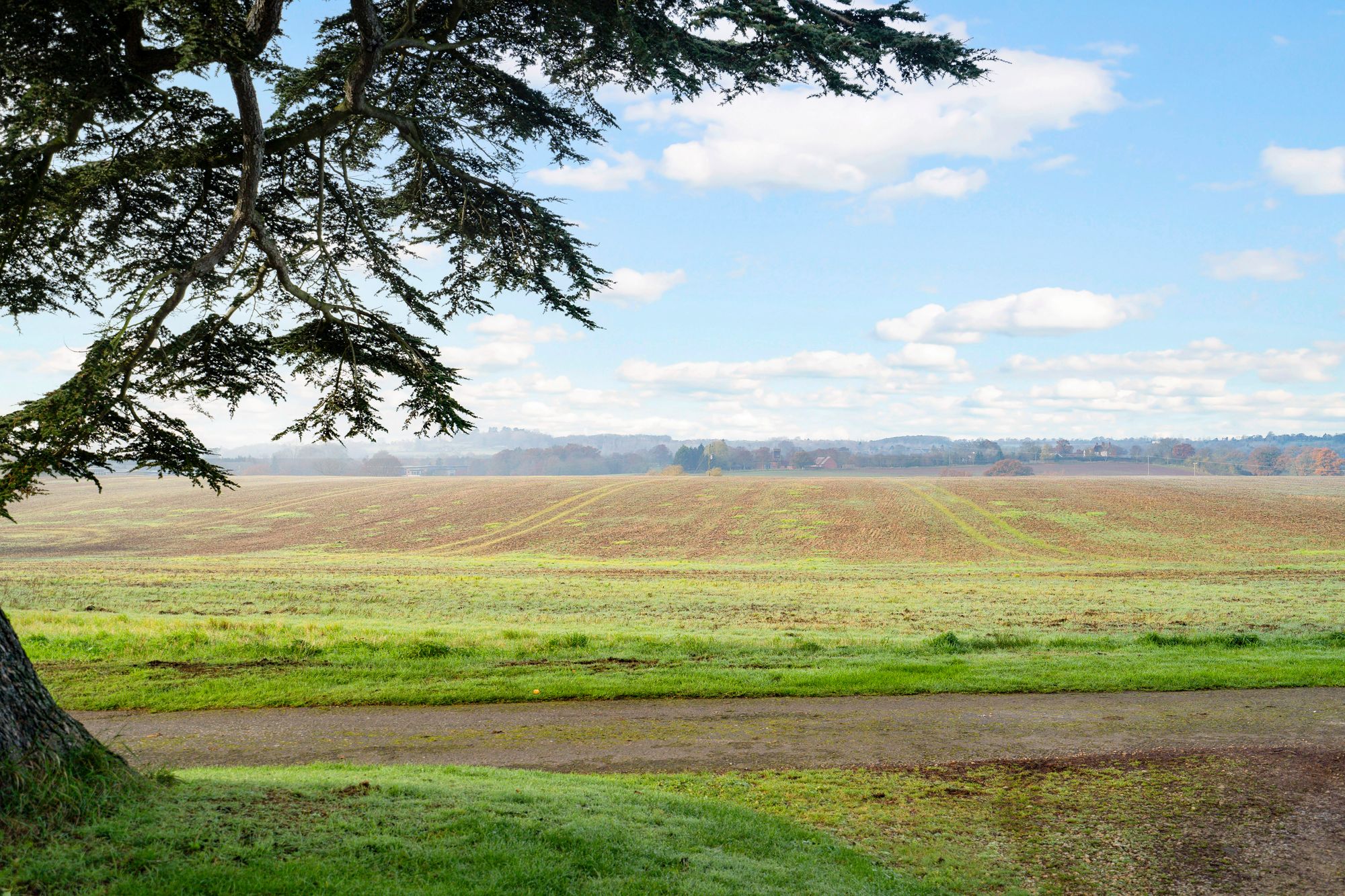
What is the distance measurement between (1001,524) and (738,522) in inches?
730

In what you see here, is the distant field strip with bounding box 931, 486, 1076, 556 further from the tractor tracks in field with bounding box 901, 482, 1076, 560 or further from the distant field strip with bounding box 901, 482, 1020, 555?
the distant field strip with bounding box 901, 482, 1020, 555

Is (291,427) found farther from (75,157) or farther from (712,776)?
(712,776)

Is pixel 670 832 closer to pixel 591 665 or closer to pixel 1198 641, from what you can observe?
pixel 591 665

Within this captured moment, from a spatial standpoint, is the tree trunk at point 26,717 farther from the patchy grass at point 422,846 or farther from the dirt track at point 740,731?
the dirt track at point 740,731

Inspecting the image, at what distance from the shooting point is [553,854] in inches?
224

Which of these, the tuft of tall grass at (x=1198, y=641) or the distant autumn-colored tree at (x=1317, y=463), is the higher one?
the distant autumn-colored tree at (x=1317, y=463)

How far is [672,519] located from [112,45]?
177ft

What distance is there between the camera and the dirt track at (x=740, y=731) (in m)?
9.46

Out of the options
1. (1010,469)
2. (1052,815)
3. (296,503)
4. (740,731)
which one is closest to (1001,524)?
(740,731)

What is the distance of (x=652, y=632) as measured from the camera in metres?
19.6

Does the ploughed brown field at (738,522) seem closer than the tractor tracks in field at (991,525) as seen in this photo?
No

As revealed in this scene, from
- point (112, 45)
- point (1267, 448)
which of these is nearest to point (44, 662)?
point (112, 45)

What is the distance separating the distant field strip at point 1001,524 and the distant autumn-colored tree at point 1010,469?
58558 mm

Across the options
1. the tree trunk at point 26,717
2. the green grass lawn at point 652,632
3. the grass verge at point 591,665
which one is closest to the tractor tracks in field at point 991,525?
the green grass lawn at point 652,632
